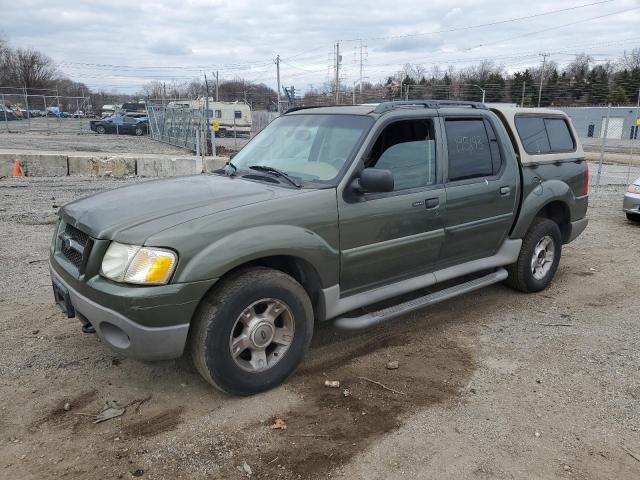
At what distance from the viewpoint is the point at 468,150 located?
4699mm

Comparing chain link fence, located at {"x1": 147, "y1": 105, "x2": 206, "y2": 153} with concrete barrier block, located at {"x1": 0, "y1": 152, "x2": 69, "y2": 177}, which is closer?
concrete barrier block, located at {"x1": 0, "y1": 152, "x2": 69, "y2": 177}

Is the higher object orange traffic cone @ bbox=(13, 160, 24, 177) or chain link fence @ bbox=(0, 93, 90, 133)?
chain link fence @ bbox=(0, 93, 90, 133)

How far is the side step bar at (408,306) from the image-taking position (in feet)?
12.8

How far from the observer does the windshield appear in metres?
3.98

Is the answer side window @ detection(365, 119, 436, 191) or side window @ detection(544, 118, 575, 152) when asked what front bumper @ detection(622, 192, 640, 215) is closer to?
side window @ detection(544, 118, 575, 152)

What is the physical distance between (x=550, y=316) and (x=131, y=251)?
3.96 meters

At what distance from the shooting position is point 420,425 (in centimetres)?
327

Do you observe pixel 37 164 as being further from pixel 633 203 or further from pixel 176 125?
pixel 633 203

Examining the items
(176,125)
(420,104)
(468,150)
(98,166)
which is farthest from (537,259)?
(176,125)

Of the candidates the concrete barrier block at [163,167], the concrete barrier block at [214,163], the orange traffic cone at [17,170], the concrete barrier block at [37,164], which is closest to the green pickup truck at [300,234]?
the concrete barrier block at [214,163]

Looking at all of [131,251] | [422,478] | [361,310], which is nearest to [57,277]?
[131,251]

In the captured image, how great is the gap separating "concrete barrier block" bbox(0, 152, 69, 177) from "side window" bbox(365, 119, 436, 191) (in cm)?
1307

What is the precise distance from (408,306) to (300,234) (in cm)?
125

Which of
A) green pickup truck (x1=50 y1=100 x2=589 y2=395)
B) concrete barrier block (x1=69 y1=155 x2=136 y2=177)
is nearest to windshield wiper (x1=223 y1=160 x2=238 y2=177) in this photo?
green pickup truck (x1=50 y1=100 x2=589 y2=395)
